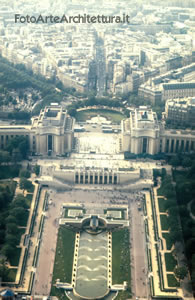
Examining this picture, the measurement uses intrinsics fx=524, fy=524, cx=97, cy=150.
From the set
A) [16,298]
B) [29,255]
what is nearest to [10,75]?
[29,255]

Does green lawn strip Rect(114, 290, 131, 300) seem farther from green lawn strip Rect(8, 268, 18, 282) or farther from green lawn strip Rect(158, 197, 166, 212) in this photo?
green lawn strip Rect(158, 197, 166, 212)

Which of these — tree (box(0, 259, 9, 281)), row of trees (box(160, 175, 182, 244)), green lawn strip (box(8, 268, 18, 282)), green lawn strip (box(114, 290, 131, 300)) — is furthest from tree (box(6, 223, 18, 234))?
row of trees (box(160, 175, 182, 244))

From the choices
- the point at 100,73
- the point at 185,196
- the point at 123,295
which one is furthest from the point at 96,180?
the point at 100,73

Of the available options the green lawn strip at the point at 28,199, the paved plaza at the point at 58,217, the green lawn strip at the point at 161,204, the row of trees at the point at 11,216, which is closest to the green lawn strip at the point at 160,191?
the green lawn strip at the point at 161,204

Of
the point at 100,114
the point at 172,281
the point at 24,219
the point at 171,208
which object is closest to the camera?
the point at 172,281

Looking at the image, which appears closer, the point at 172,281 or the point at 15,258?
the point at 172,281

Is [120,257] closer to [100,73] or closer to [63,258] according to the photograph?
[63,258]
